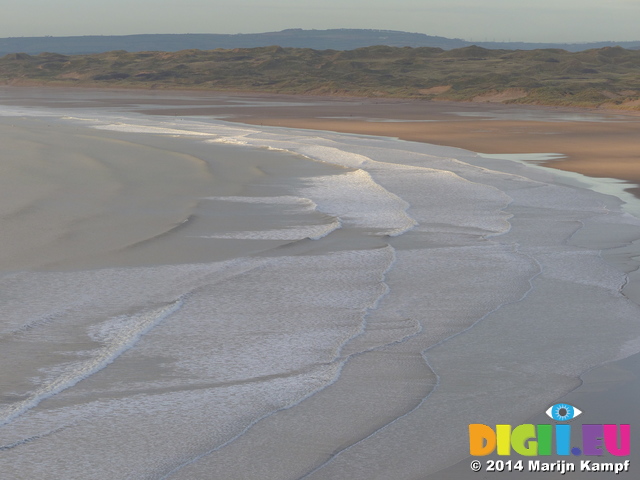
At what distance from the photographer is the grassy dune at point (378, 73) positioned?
139 feet

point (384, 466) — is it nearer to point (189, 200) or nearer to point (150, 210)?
point (150, 210)

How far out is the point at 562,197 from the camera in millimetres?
11305

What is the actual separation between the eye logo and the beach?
0.20 ft

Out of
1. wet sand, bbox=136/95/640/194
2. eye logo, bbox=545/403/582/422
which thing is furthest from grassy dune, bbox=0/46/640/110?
eye logo, bbox=545/403/582/422

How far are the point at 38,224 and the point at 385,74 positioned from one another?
166 feet

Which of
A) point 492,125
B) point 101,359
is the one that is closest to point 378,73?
point 492,125

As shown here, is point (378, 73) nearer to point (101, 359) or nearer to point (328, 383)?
point (101, 359)

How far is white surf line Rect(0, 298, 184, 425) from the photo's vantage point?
405 centimetres

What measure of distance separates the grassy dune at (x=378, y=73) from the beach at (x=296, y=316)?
25629 mm

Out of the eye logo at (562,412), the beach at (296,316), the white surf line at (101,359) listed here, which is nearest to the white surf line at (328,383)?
the beach at (296,316)

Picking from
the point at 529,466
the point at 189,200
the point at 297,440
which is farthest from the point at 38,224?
the point at 529,466

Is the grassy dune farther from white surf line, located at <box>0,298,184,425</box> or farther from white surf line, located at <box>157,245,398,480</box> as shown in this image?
white surf line, located at <box>0,298,184,425</box>

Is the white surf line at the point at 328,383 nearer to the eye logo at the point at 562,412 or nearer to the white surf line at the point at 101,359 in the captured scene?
the white surf line at the point at 101,359

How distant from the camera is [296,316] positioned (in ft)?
18.8
